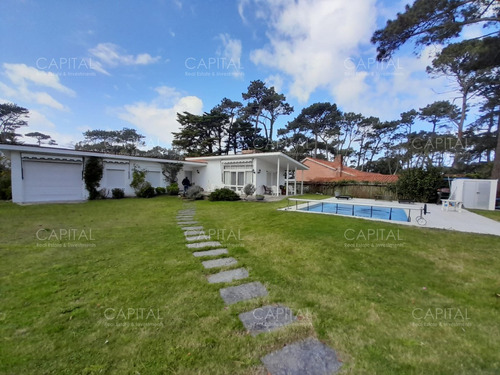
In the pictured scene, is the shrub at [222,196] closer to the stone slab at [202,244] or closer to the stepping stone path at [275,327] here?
the stone slab at [202,244]

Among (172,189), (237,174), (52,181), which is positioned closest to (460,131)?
(237,174)

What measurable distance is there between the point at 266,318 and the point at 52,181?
49.1ft

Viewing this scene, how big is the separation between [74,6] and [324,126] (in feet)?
96.3

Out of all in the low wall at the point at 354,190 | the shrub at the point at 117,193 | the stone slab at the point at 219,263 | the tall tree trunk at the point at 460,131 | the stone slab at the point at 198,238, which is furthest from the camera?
the tall tree trunk at the point at 460,131

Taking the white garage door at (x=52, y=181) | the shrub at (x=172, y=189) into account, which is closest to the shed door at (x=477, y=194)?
the shrub at (x=172, y=189)

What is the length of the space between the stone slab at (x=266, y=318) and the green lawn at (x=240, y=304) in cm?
10

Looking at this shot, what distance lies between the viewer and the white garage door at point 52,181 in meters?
10.9

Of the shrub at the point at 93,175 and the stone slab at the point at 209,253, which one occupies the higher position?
the shrub at the point at 93,175

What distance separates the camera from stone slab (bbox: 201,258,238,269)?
11.9ft

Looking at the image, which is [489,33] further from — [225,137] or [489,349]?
[225,137]

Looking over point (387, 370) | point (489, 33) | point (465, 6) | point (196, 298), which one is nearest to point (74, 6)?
point (196, 298)

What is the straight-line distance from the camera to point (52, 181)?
1170 cm

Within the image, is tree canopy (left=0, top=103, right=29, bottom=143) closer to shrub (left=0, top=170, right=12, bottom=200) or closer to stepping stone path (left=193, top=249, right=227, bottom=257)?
shrub (left=0, top=170, right=12, bottom=200)

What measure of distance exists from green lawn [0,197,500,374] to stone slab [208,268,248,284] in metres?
0.15
